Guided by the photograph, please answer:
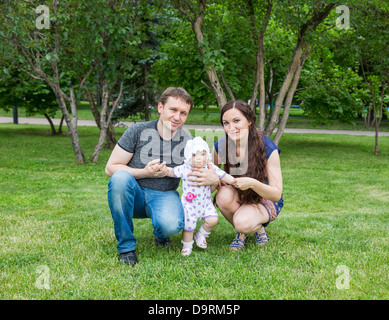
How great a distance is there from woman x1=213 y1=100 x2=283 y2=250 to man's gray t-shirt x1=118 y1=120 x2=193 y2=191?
0.39 metres

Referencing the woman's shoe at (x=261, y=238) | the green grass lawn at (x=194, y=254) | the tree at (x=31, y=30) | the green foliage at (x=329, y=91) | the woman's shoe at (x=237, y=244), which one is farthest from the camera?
the green foliage at (x=329, y=91)

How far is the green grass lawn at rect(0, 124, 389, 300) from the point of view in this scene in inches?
107

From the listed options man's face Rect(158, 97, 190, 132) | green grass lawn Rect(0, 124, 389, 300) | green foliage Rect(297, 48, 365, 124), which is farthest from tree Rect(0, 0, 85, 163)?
green foliage Rect(297, 48, 365, 124)

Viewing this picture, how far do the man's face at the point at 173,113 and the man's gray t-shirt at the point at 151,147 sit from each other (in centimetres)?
14

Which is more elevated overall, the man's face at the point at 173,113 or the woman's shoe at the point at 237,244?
the man's face at the point at 173,113

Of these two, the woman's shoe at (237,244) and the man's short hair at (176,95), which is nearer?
the man's short hair at (176,95)

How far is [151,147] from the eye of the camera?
3.46 meters

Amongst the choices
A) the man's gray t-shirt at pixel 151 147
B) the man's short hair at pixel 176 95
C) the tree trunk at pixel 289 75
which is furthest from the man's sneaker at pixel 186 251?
the tree trunk at pixel 289 75

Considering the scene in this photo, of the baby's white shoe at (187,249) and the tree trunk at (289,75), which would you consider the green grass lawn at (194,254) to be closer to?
the baby's white shoe at (187,249)

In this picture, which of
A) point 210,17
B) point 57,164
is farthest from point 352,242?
point 210,17

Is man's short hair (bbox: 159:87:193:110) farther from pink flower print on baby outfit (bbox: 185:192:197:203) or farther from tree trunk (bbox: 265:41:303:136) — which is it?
tree trunk (bbox: 265:41:303:136)

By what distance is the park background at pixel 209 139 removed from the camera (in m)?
2.90

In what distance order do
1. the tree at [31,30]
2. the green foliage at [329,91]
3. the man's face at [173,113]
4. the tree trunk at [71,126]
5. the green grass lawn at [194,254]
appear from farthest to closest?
the green foliage at [329,91] → the tree trunk at [71,126] → the tree at [31,30] → the man's face at [173,113] → the green grass lawn at [194,254]

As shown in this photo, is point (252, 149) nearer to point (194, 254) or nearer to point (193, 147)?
point (193, 147)
